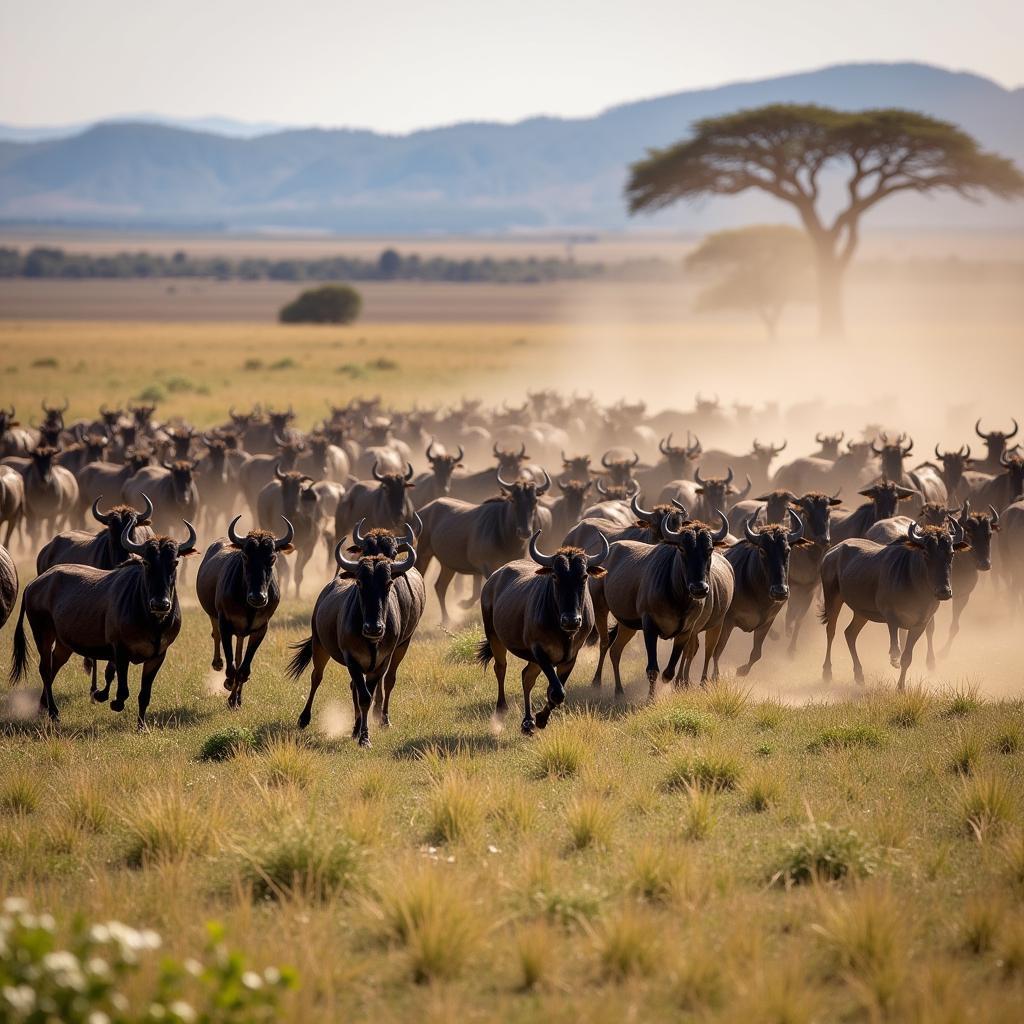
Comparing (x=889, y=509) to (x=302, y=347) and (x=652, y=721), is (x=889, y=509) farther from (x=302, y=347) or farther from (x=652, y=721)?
(x=302, y=347)

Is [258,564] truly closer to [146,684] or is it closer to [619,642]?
[146,684]

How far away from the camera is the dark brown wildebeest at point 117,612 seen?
1284 centimetres

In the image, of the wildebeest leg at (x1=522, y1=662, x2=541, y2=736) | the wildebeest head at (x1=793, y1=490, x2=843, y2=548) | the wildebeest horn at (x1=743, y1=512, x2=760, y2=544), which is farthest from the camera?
the wildebeest head at (x1=793, y1=490, x2=843, y2=548)

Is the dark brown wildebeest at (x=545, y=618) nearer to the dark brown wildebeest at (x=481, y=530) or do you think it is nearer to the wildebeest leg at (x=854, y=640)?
the wildebeest leg at (x=854, y=640)

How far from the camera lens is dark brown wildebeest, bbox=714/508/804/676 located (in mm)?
15023

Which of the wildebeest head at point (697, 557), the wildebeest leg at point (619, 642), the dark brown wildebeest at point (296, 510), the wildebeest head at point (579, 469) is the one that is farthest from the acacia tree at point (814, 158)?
the wildebeest head at point (697, 557)

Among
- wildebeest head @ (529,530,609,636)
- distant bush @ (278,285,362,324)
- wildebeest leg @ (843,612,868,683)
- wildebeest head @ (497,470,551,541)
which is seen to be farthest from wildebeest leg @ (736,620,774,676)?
distant bush @ (278,285,362,324)

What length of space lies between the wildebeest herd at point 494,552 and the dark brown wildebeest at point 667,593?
0.03 metres

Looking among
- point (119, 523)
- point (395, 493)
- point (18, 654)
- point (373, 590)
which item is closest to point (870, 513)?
point (395, 493)

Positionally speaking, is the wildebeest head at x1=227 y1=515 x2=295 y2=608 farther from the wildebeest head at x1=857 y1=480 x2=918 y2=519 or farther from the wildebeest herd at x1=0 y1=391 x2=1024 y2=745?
the wildebeest head at x1=857 y1=480 x2=918 y2=519

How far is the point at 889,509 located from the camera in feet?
60.2

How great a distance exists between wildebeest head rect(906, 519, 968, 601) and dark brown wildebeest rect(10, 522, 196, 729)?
8.23 m

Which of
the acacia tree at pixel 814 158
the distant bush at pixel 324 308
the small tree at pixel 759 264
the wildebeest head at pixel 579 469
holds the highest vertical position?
the acacia tree at pixel 814 158

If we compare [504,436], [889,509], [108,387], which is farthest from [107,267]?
[889,509]
